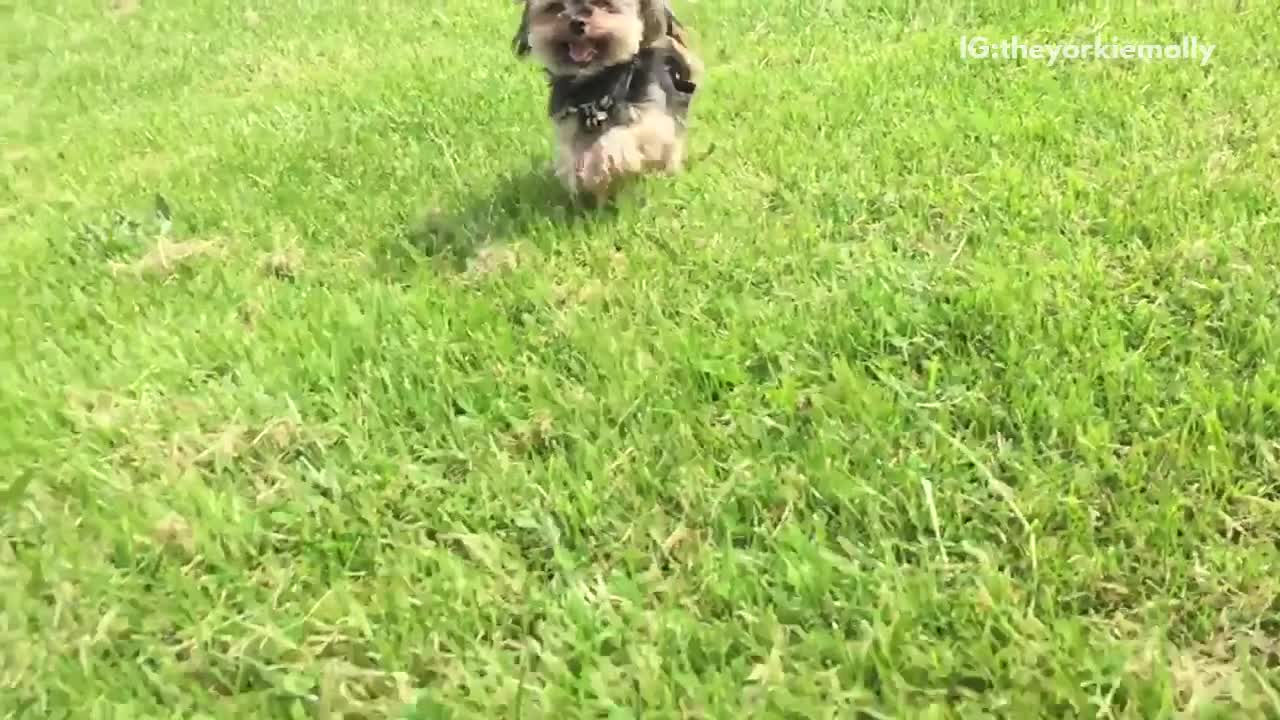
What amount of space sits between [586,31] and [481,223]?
0.90 m

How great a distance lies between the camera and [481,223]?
465 centimetres

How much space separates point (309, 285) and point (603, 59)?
5.02 ft

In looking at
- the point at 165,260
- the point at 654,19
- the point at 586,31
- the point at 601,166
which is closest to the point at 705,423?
the point at 601,166

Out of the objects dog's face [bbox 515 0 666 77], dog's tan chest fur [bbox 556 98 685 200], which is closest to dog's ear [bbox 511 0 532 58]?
dog's face [bbox 515 0 666 77]

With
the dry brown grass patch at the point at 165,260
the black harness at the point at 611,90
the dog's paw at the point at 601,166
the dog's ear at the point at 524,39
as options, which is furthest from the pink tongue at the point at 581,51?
the dry brown grass patch at the point at 165,260

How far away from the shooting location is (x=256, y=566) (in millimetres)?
2891

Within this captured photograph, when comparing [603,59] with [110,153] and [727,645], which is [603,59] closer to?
[727,645]

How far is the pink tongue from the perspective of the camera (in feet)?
15.1

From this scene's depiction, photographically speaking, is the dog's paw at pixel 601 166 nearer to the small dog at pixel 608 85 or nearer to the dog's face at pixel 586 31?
the small dog at pixel 608 85

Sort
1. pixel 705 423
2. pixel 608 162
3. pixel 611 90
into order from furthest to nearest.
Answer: pixel 611 90 → pixel 608 162 → pixel 705 423

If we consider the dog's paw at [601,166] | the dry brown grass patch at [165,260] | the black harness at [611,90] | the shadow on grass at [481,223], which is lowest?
the dry brown grass patch at [165,260]

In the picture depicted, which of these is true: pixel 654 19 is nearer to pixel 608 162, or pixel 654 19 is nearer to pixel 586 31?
pixel 586 31

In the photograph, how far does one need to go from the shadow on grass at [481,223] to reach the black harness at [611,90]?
1.18 feet

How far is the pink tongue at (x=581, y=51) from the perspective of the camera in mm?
4605
